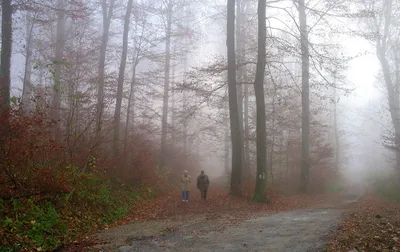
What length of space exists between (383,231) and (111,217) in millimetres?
7433

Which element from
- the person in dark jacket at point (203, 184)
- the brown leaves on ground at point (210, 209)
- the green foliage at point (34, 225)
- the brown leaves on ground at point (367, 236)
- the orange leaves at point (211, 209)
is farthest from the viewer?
the person in dark jacket at point (203, 184)

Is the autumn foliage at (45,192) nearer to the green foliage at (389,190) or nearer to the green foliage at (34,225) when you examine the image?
the green foliage at (34,225)

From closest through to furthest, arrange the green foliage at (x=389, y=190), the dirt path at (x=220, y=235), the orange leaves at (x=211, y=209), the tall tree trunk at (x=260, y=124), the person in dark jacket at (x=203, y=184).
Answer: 1. the dirt path at (x=220, y=235)
2. the orange leaves at (x=211, y=209)
3. the tall tree trunk at (x=260, y=124)
4. the person in dark jacket at (x=203, y=184)
5. the green foliage at (x=389, y=190)

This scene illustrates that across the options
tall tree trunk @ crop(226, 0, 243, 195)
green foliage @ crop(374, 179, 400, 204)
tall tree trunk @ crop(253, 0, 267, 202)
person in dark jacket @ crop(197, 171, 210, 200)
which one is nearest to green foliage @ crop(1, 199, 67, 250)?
person in dark jacket @ crop(197, 171, 210, 200)

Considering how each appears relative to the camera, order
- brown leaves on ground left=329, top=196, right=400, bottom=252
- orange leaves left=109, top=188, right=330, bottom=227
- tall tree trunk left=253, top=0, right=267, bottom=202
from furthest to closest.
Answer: tall tree trunk left=253, top=0, right=267, bottom=202 → orange leaves left=109, top=188, right=330, bottom=227 → brown leaves on ground left=329, top=196, right=400, bottom=252

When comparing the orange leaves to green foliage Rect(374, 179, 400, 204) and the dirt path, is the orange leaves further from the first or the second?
green foliage Rect(374, 179, 400, 204)

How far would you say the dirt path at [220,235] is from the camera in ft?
21.0

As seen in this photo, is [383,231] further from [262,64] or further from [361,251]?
[262,64]

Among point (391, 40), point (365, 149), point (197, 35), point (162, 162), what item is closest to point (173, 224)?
point (162, 162)

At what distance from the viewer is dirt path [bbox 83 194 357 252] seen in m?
6.39

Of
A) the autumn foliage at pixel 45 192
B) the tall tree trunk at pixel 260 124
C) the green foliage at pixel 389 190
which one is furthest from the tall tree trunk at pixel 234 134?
the green foliage at pixel 389 190

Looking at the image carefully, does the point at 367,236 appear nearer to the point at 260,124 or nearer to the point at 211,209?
the point at 211,209

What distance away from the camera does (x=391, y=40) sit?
78.2 feet

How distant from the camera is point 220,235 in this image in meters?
7.43
